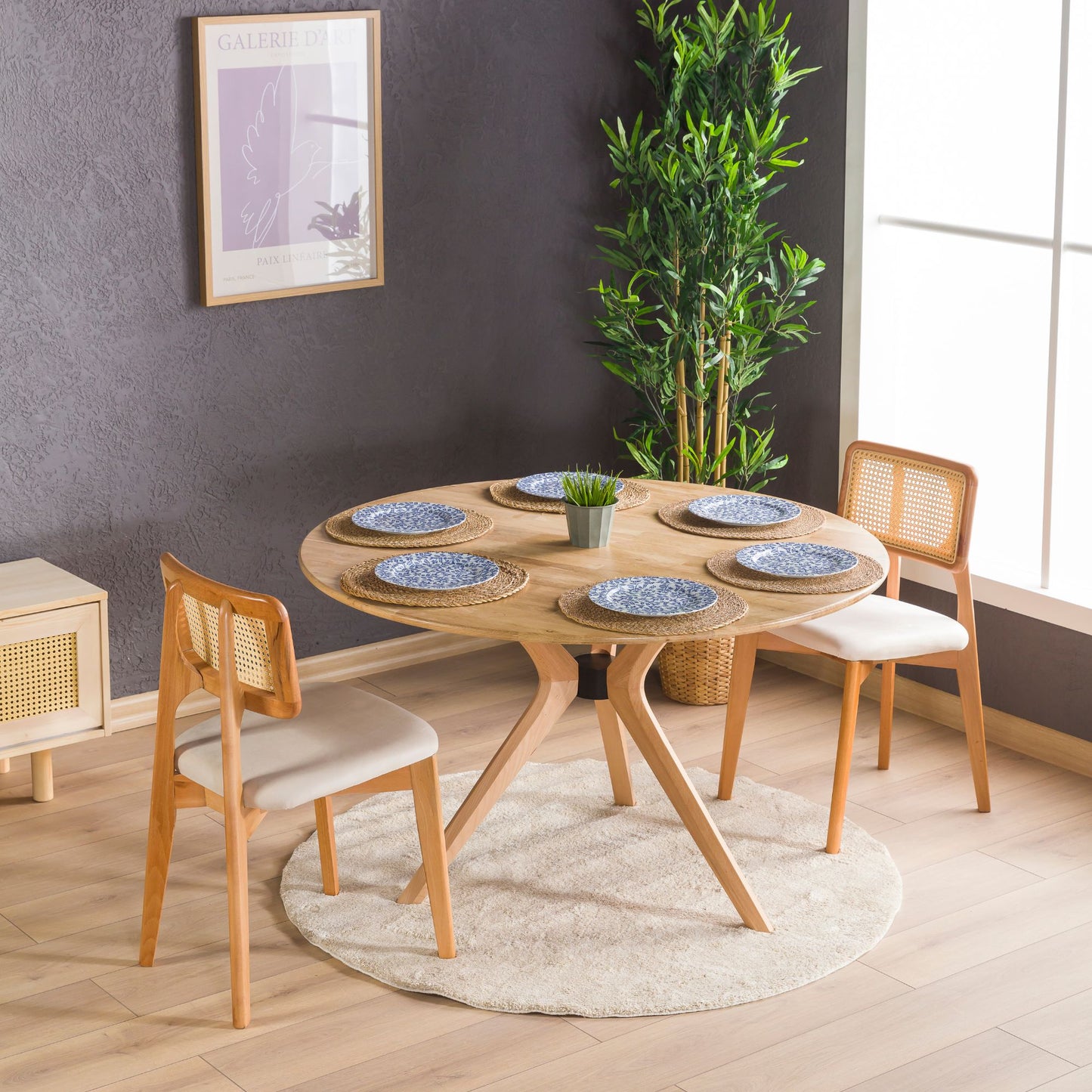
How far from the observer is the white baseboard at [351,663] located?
4.24 meters

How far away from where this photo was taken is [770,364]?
4672mm

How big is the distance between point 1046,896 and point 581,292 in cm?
233

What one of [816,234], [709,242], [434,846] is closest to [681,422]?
[709,242]

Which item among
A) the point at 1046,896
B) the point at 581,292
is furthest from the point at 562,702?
the point at 581,292

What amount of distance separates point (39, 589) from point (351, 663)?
3.63ft

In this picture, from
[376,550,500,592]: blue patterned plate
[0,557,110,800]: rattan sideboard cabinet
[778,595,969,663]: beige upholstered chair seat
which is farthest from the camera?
[0,557,110,800]: rattan sideboard cabinet

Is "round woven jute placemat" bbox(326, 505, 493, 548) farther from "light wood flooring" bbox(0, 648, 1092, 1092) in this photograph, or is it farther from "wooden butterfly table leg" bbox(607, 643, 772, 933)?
"light wood flooring" bbox(0, 648, 1092, 1092)

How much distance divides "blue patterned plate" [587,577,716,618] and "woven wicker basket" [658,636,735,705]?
1300mm

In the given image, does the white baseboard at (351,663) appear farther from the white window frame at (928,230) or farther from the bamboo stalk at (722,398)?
the white window frame at (928,230)

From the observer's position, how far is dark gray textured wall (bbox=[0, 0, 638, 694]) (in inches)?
152

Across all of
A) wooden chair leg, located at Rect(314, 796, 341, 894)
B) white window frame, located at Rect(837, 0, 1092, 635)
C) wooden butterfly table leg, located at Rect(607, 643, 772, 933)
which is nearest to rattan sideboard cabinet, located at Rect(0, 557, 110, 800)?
wooden chair leg, located at Rect(314, 796, 341, 894)

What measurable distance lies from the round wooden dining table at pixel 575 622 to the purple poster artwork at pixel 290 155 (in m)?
1.16

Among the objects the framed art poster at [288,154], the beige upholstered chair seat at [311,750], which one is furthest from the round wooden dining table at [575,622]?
the framed art poster at [288,154]

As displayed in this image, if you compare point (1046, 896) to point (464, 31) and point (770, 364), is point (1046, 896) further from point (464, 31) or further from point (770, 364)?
point (464, 31)
